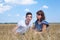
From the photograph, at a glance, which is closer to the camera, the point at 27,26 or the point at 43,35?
the point at 43,35

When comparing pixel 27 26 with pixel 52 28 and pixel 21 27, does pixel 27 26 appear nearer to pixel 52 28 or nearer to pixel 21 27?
pixel 21 27

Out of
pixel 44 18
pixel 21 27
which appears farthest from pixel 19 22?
pixel 44 18

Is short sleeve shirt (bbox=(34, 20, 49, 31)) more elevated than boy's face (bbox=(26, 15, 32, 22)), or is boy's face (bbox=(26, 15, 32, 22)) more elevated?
boy's face (bbox=(26, 15, 32, 22))

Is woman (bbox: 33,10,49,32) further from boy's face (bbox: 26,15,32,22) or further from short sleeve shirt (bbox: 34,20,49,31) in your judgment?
boy's face (bbox: 26,15,32,22)

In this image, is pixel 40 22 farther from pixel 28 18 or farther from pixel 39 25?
pixel 28 18

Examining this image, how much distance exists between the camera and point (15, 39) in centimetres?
446

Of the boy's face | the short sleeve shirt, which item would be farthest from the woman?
the boy's face

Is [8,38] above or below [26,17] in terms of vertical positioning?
below

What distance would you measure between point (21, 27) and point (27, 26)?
0.19 meters

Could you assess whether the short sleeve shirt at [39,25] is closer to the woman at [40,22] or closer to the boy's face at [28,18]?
the woman at [40,22]

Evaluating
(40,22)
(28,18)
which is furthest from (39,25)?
(28,18)

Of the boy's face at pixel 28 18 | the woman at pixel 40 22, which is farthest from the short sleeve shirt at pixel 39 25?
the boy's face at pixel 28 18

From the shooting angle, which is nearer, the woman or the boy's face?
the woman

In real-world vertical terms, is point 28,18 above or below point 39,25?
above
